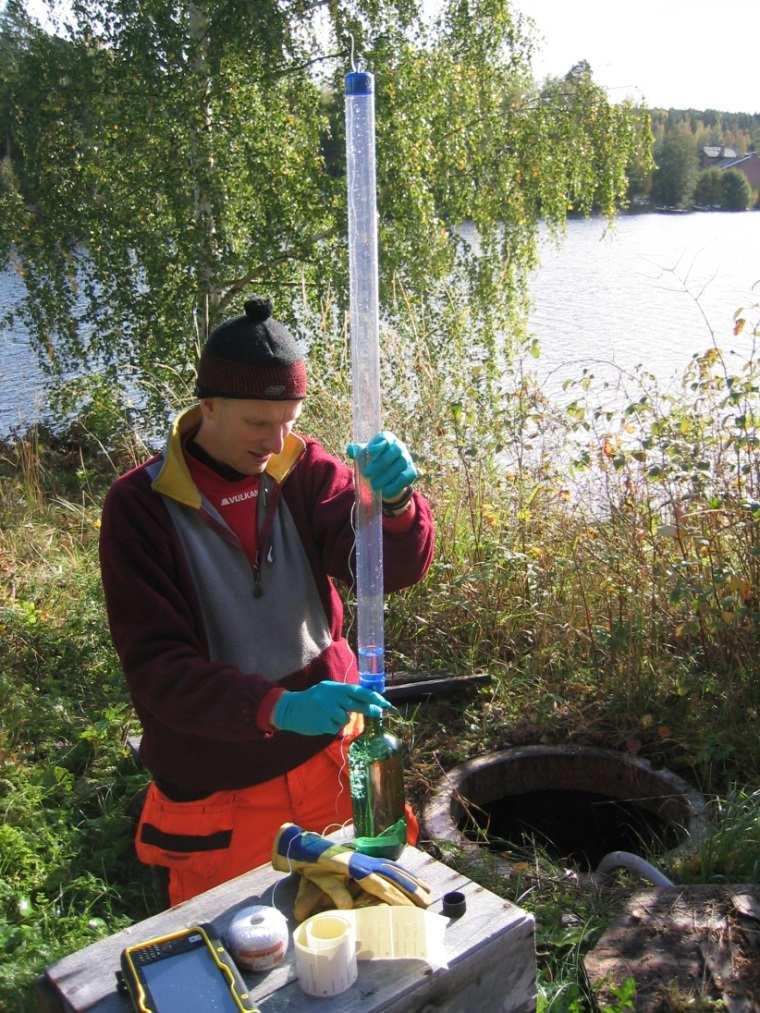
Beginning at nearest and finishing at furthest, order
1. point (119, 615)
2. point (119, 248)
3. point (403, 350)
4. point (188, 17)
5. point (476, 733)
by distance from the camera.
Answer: point (119, 615), point (476, 733), point (403, 350), point (188, 17), point (119, 248)

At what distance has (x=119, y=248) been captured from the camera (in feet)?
24.9

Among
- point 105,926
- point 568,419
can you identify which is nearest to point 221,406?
point 105,926

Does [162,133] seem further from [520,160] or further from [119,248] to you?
[520,160]

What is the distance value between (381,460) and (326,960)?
93 centimetres

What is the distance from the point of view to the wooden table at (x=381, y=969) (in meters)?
1.46

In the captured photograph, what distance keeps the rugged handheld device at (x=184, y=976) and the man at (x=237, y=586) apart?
46 cm

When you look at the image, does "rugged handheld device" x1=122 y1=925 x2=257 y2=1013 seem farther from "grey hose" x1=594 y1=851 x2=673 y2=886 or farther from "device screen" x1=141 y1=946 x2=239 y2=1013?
"grey hose" x1=594 y1=851 x2=673 y2=886

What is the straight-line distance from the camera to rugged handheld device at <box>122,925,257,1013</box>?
1.41m

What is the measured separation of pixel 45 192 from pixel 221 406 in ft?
20.8

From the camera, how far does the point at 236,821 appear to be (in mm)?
2316

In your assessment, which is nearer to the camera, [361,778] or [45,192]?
[361,778]

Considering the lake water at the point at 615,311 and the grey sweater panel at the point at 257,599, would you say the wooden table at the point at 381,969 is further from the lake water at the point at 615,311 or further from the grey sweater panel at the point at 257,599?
the lake water at the point at 615,311

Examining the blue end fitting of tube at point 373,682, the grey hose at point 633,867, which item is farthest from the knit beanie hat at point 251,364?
the grey hose at point 633,867

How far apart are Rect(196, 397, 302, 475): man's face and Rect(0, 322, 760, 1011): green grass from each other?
1.35 metres
